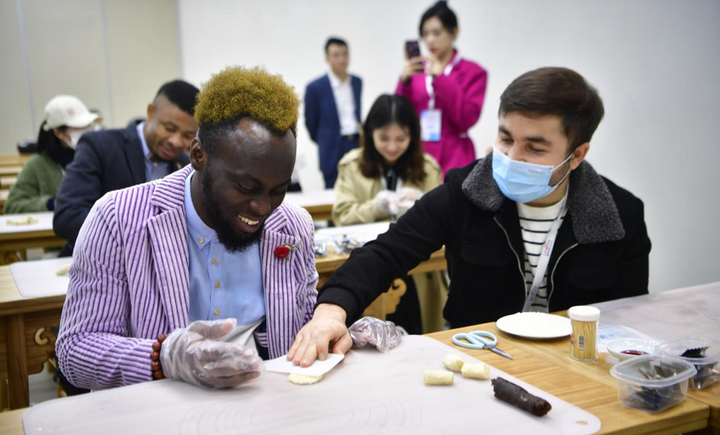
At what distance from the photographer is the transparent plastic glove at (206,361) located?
3.75ft

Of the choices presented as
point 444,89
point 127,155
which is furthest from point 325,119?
point 127,155

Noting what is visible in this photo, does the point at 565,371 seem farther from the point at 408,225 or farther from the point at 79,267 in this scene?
the point at 79,267

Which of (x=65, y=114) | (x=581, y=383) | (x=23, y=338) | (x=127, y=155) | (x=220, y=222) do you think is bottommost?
(x=23, y=338)

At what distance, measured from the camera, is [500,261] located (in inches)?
70.7

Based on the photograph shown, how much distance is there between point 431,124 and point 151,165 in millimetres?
1966

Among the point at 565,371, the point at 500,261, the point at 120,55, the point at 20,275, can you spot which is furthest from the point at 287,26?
the point at 565,371

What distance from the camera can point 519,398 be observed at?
108 centimetres

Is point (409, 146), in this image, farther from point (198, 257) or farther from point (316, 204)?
point (198, 257)

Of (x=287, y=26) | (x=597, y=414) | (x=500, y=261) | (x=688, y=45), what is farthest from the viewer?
(x=287, y=26)

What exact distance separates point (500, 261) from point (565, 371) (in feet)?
1.83

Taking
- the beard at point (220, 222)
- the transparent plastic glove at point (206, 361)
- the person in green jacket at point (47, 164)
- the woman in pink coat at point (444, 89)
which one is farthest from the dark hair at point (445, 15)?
the transparent plastic glove at point (206, 361)

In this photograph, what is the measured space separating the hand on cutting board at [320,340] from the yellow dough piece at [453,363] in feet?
0.74

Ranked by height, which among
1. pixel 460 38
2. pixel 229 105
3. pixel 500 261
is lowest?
pixel 500 261

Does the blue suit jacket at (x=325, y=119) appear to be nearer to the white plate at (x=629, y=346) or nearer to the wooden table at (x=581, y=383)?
the wooden table at (x=581, y=383)
